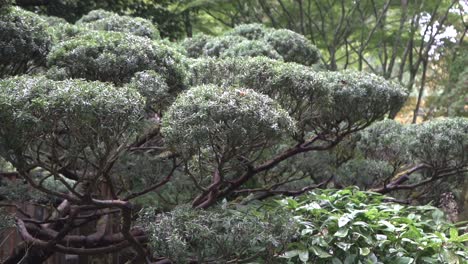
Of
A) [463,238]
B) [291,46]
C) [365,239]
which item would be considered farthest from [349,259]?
[291,46]

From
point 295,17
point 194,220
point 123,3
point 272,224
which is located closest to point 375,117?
point 272,224

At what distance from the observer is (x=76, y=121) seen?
262 centimetres

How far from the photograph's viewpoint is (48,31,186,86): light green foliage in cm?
371

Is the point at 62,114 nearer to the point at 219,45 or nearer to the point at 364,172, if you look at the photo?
the point at 219,45

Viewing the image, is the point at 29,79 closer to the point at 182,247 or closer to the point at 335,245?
the point at 182,247

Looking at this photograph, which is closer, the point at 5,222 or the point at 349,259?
the point at 5,222

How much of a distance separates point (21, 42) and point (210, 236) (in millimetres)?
→ 1995

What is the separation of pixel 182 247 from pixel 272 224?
67 cm

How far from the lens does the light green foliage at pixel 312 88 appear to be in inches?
153

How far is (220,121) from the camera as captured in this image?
9.64 ft

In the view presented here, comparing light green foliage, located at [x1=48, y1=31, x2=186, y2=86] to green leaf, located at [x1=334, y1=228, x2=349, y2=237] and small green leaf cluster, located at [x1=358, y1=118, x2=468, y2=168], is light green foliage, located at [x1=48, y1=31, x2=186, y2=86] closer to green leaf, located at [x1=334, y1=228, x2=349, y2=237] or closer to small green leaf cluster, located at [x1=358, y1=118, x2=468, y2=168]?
green leaf, located at [x1=334, y1=228, x2=349, y2=237]

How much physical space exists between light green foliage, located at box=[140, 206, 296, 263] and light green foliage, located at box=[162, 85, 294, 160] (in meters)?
0.40

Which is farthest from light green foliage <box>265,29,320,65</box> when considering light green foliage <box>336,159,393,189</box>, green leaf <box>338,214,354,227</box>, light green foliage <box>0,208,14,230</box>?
light green foliage <box>0,208,14,230</box>

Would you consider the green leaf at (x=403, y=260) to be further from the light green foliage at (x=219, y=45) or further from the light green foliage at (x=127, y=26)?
the light green foliage at (x=127, y=26)
